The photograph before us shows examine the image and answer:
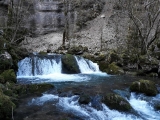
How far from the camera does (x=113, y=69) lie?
1820 cm

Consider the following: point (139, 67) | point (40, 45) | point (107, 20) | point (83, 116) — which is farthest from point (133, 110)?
point (107, 20)

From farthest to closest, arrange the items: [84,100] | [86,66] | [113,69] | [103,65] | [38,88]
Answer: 1. [86,66]
2. [103,65]
3. [113,69]
4. [38,88]
5. [84,100]

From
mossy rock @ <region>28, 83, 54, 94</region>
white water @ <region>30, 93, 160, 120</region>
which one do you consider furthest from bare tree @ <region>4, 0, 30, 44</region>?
white water @ <region>30, 93, 160, 120</region>

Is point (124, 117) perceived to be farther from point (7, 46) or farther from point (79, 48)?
point (79, 48)

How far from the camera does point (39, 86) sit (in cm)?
1161

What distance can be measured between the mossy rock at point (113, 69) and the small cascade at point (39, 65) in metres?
3.78

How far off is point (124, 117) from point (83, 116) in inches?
57.7

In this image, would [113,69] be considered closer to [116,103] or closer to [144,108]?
[144,108]

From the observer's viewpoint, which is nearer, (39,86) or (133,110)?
(133,110)

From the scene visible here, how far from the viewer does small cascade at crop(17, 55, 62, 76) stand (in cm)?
1731

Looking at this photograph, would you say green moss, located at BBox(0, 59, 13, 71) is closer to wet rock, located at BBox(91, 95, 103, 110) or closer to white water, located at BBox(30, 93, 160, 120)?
white water, located at BBox(30, 93, 160, 120)

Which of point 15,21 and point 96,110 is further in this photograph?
point 15,21

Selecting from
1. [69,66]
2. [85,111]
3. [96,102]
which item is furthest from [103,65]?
[85,111]

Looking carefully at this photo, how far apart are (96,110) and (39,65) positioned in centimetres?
982
